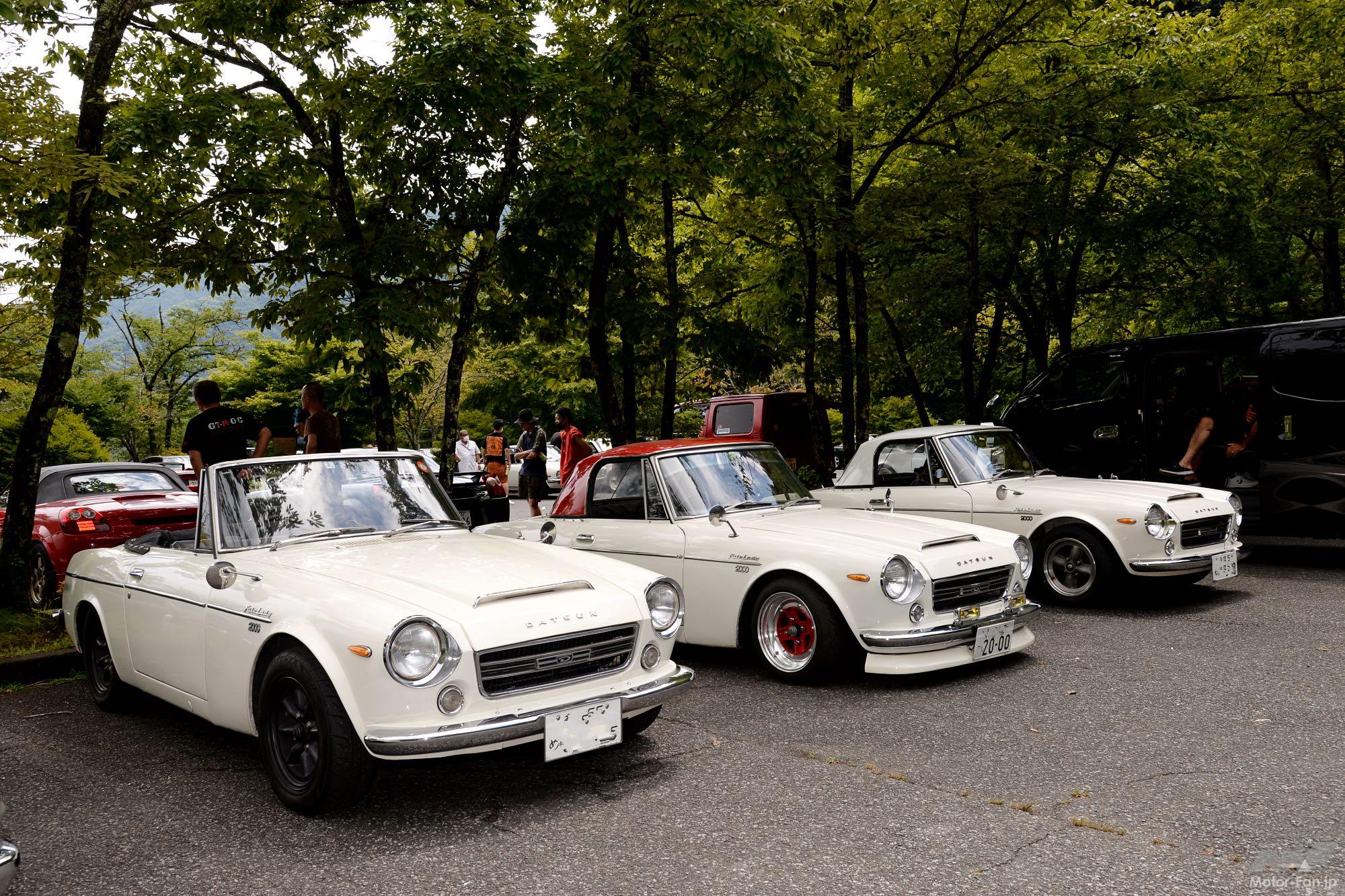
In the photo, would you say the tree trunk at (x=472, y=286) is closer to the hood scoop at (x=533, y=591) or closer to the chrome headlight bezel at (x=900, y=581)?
the chrome headlight bezel at (x=900, y=581)

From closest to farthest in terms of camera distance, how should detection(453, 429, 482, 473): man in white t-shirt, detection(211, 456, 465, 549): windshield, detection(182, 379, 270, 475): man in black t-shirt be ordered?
detection(211, 456, 465, 549): windshield
detection(182, 379, 270, 475): man in black t-shirt
detection(453, 429, 482, 473): man in white t-shirt

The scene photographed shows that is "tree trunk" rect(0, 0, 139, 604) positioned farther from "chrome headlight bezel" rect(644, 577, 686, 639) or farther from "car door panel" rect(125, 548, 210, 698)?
"chrome headlight bezel" rect(644, 577, 686, 639)

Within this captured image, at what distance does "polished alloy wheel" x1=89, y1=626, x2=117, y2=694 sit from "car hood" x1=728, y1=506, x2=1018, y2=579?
376 centimetres

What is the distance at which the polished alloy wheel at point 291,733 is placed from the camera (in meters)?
4.24

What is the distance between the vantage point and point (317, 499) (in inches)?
213

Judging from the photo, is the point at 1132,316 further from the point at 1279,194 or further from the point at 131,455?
the point at 131,455

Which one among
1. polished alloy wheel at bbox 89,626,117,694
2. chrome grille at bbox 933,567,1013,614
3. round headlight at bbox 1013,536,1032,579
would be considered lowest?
polished alloy wheel at bbox 89,626,117,694

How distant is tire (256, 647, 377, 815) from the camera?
159 inches

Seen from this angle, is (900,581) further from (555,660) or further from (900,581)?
(555,660)

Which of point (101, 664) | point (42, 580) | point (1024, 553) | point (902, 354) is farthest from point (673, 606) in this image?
point (902, 354)

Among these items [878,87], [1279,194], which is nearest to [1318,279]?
[1279,194]

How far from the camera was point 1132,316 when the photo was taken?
73.2 ft

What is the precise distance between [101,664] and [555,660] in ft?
11.1

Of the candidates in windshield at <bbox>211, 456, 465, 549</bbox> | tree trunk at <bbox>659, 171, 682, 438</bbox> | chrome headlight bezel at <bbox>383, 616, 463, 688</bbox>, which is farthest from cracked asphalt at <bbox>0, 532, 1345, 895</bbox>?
tree trunk at <bbox>659, 171, 682, 438</bbox>
